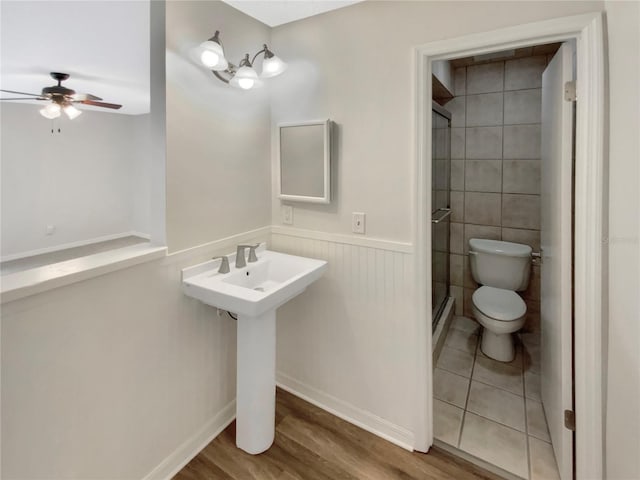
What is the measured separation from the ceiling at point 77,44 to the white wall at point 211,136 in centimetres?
74

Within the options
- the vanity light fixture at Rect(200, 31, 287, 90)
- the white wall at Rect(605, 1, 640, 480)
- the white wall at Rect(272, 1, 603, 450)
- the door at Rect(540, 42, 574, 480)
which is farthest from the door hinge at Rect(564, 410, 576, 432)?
the vanity light fixture at Rect(200, 31, 287, 90)

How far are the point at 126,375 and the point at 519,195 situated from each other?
300cm

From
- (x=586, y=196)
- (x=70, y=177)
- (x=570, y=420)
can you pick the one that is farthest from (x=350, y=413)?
(x=70, y=177)

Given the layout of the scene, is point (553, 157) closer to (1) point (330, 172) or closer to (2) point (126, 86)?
(1) point (330, 172)

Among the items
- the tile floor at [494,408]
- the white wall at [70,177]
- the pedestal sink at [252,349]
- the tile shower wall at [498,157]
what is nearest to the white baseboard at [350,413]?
the tile floor at [494,408]

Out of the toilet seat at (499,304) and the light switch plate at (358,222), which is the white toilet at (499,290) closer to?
the toilet seat at (499,304)

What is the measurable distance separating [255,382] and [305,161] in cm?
123

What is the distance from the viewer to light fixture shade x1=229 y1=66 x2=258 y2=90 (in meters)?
1.65

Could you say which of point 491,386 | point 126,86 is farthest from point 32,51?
point 491,386

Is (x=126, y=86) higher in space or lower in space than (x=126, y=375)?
higher

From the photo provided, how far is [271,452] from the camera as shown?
5.70ft

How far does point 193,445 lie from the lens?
1724 millimetres

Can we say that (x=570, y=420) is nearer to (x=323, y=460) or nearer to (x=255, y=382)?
(x=323, y=460)

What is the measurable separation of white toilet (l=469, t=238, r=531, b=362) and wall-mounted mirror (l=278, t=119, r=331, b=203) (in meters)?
1.53
